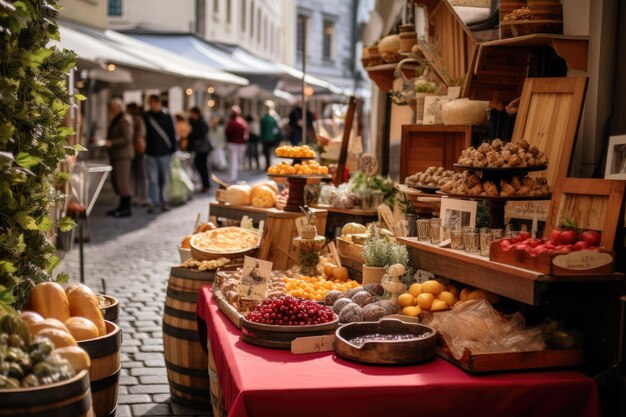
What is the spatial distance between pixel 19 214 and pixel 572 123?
2.84 meters

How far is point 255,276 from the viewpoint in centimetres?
510

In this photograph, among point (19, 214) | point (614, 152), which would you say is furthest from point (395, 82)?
point (19, 214)

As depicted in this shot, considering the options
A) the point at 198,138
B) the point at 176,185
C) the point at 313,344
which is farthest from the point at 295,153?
the point at 198,138

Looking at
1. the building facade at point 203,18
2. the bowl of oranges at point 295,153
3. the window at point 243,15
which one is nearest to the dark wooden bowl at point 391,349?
the bowl of oranges at point 295,153

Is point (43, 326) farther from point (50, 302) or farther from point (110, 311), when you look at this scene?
point (110, 311)

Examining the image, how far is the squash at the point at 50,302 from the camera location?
403cm

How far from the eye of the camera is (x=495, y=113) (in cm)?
612

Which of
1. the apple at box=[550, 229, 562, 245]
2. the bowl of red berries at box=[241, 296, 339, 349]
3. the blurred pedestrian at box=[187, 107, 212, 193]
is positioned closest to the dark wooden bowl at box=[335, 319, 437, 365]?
the bowl of red berries at box=[241, 296, 339, 349]

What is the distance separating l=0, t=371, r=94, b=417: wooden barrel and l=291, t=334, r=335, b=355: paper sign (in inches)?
A: 50.3

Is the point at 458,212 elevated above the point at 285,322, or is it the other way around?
the point at 458,212

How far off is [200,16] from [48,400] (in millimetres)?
30902

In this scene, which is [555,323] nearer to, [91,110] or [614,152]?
[614,152]

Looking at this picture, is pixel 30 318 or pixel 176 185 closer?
pixel 30 318

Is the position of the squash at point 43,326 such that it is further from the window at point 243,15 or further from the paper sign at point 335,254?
Result: the window at point 243,15
